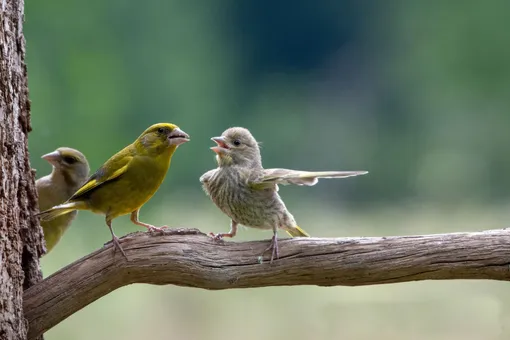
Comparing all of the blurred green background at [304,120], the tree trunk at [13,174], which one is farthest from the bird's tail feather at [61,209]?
the blurred green background at [304,120]

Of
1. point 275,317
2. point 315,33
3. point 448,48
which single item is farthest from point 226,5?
point 275,317

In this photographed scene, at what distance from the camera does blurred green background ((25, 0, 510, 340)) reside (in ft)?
18.6

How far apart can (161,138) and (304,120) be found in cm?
689

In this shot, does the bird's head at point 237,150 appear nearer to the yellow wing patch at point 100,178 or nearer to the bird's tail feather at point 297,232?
the bird's tail feather at point 297,232

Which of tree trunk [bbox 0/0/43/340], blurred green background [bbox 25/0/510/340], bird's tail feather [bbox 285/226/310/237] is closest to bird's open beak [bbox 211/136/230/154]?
bird's tail feather [bbox 285/226/310/237]

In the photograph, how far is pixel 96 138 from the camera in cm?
838

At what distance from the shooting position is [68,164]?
170 inches

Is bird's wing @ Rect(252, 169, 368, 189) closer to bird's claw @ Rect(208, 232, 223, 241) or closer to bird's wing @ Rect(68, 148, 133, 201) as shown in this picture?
bird's claw @ Rect(208, 232, 223, 241)

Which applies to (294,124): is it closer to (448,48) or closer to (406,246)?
(448,48)

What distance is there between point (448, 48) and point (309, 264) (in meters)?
7.98

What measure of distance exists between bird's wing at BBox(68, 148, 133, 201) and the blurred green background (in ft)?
5.88

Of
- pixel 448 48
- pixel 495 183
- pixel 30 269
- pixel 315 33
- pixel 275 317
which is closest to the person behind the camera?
pixel 30 269

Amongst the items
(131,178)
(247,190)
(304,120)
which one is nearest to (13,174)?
(131,178)

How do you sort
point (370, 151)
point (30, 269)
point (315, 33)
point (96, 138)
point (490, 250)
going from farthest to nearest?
1. point (315, 33)
2. point (370, 151)
3. point (96, 138)
4. point (30, 269)
5. point (490, 250)
